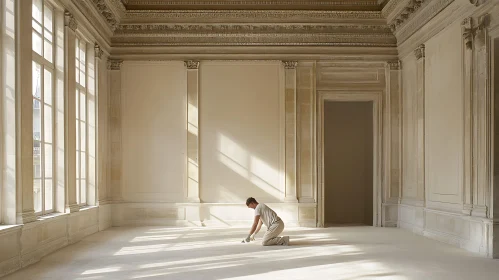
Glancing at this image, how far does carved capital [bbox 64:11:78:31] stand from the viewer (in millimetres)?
10734

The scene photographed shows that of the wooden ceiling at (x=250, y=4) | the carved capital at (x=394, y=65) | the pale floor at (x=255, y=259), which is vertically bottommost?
the pale floor at (x=255, y=259)

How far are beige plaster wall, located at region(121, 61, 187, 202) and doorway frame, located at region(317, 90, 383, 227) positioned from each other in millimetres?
3683

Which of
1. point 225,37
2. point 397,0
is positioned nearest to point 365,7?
point 397,0

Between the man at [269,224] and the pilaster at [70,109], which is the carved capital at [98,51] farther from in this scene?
the man at [269,224]

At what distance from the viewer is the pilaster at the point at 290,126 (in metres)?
14.5

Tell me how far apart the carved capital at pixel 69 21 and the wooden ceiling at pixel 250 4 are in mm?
3440

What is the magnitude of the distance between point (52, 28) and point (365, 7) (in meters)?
8.15

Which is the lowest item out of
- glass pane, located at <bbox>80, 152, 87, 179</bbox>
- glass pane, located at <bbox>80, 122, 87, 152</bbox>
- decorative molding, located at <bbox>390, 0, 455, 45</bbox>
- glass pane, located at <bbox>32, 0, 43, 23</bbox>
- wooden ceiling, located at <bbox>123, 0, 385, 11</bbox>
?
glass pane, located at <bbox>80, 152, 87, 179</bbox>

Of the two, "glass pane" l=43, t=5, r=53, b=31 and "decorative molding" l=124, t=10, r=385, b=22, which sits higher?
"decorative molding" l=124, t=10, r=385, b=22

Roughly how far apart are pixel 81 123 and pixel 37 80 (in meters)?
2.79

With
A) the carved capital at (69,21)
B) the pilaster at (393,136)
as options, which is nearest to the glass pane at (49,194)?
the carved capital at (69,21)

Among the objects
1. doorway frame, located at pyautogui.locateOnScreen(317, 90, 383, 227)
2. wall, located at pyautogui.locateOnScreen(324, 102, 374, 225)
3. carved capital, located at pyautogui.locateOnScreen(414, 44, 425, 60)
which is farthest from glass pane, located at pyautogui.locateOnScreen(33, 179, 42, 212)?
wall, located at pyautogui.locateOnScreen(324, 102, 374, 225)

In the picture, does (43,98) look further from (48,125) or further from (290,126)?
(290,126)

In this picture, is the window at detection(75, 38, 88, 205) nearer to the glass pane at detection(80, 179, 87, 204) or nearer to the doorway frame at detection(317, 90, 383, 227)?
the glass pane at detection(80, 179, 87, 204)
